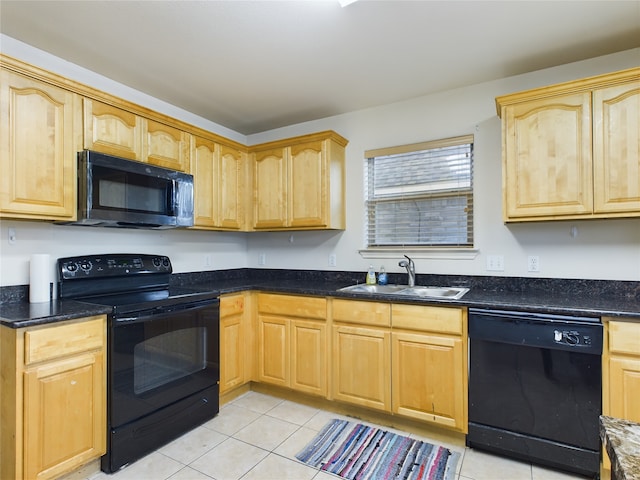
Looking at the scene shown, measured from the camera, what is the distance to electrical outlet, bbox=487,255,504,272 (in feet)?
8.29

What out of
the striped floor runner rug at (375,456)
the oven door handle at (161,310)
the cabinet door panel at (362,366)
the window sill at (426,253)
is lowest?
the striped floor runner rug at (375,456)

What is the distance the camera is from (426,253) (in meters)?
2.81

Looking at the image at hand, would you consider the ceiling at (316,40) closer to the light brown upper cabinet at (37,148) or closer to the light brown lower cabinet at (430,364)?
the light brown upper cabinet at (37,148)

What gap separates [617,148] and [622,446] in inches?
77.4

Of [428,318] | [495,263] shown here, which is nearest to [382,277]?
[428,318]

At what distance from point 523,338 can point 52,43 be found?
3293 mm

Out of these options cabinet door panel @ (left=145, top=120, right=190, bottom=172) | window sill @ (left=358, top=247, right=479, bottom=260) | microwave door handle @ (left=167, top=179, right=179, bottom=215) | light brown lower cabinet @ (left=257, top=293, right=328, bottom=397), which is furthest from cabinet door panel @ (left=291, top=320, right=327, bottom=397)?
cabinet door panel @ (left=145, top=120, right=190, bottom=172)

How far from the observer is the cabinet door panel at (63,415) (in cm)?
163

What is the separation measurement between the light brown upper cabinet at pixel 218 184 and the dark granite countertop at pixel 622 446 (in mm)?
2717

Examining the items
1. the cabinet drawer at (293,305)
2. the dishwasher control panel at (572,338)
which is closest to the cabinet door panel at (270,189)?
the cabinet drawer at (293,305)

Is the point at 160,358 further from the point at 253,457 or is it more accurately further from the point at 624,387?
the point at 624,387

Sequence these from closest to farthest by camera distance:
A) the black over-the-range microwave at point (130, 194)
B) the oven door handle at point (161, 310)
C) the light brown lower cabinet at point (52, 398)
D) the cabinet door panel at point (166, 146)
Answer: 1. the light brown lower cabinet at point (52, 398)
2. the oven door handle at point (161, 310)
3. the black over-the-range microwave at point (130, 194)
4. the cabinet door panel at point (166, 146)

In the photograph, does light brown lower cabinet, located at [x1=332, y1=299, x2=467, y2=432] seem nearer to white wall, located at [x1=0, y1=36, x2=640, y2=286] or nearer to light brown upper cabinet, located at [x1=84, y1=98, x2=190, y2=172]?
white wall, located at [x1=0, y1=36, x2=640, y2=286]

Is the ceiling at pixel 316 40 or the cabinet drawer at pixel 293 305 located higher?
the ceiling at pixel 316 40
